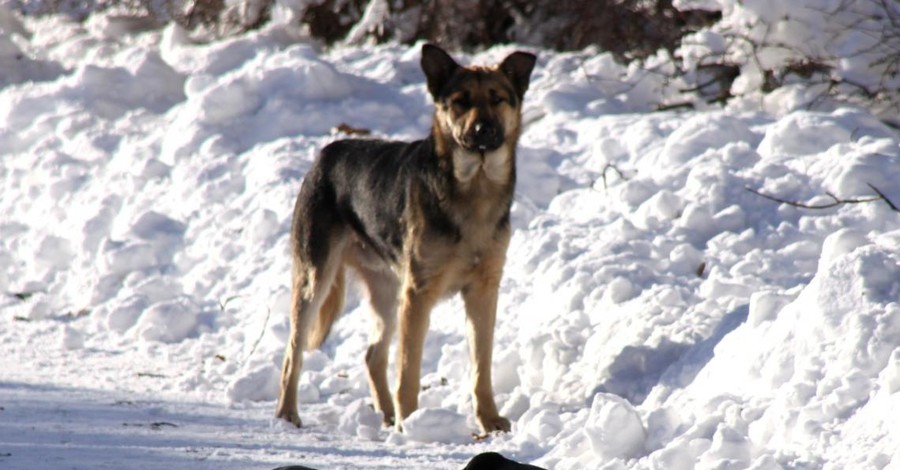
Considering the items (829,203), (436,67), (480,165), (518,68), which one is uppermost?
(436,67)

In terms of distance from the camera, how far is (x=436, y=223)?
781 centimetres

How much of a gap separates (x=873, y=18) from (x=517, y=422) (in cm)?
592

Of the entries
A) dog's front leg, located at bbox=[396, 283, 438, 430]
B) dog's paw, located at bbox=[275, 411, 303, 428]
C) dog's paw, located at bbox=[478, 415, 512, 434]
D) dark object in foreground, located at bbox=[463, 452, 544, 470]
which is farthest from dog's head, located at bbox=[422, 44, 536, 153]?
dark object in foreground, located at bbox=[463, 452, 544, 470]

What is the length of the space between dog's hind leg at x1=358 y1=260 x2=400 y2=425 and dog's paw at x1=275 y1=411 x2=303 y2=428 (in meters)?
0.57

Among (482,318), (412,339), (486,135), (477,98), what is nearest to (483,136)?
(486,135)

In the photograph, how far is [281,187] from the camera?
477 inches

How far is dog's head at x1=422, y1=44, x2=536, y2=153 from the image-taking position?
7.70 m

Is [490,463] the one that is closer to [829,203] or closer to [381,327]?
[381,327]

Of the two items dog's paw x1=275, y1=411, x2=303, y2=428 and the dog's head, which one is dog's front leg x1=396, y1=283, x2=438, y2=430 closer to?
dog's paw x1=275, y1=411, x2=303, y2=428

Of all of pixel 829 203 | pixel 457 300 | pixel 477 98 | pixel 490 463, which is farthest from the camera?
pixel 457 300

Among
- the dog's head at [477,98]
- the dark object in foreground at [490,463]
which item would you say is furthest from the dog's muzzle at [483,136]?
the dark object in foreground at [490,463]

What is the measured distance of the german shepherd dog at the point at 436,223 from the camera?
7.77 meters

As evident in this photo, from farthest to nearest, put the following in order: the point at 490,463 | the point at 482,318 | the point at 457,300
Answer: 1. the point at 457,300
2. the point at 482,318
3. the point at 490,463

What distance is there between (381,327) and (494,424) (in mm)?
1523
